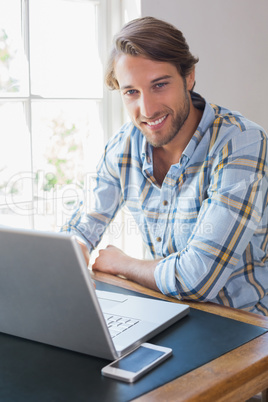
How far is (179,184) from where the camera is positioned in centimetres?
163

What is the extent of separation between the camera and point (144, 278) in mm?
1413

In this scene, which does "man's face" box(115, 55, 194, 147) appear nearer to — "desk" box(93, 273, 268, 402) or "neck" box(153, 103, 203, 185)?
"neck" box(153, 103, 203, 185)

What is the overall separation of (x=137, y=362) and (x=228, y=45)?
87.5 inches

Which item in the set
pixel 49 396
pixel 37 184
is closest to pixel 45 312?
pixel 49 396

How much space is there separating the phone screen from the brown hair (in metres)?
0.95

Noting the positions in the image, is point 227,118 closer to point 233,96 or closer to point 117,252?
point 117,252

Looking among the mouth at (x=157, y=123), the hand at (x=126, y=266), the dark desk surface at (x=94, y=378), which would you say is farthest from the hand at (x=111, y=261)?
the dark desk surface at (x=94, y=378)

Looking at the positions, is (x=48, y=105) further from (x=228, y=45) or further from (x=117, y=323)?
(x=117, y=323)

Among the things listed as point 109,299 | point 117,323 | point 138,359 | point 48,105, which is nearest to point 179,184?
point 109,299

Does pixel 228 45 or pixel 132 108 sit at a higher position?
pixel 228 45

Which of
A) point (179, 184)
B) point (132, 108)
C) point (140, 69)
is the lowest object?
point (179, 184)

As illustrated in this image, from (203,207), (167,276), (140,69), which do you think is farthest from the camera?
(140,69)

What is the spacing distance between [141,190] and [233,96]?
4.39 feet

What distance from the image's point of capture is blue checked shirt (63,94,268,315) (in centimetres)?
137
